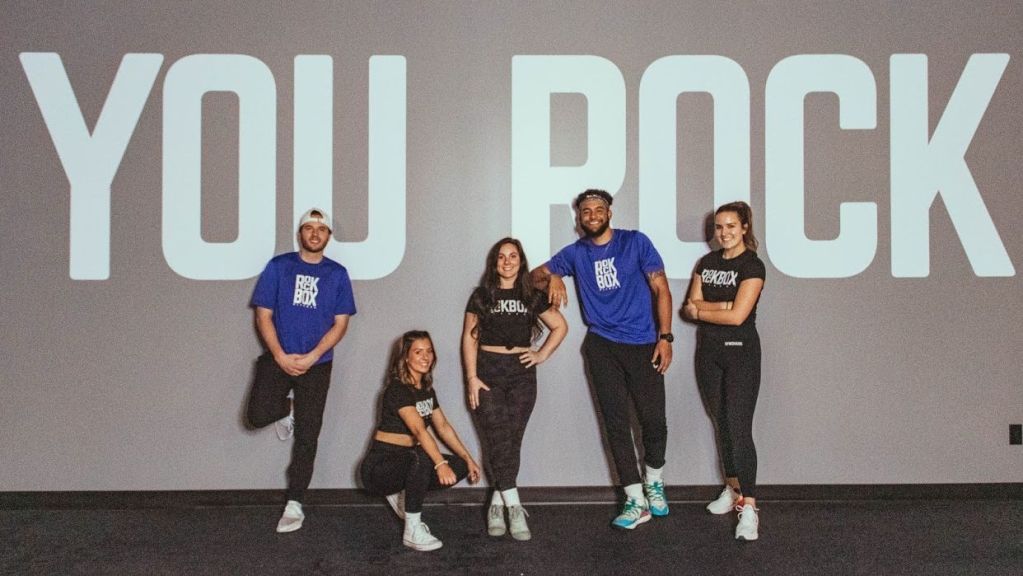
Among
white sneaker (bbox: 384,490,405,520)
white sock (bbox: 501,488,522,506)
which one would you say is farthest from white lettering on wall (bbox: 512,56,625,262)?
white sneaker (bbox: 384,490,405,520)

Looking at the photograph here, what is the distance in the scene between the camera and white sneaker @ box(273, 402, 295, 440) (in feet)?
11.8

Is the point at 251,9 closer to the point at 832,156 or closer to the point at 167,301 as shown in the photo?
the point at 167,301

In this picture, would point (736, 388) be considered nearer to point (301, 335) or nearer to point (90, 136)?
point (301, 335)

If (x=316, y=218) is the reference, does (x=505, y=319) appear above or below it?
below

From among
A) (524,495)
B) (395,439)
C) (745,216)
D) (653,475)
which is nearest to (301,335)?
(395,439)

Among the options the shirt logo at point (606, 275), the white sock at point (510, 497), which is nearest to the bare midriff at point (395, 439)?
the white sock at point (510, 497)

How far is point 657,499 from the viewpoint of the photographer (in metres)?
3.44

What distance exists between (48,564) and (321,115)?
7.85 feet

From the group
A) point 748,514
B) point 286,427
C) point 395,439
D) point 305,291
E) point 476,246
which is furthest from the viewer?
point 476,246

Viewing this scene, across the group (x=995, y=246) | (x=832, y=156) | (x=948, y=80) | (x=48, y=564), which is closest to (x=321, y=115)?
(x=48, y=564)

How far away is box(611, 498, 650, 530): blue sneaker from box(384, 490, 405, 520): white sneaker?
998 mm

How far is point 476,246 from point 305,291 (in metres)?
0.91

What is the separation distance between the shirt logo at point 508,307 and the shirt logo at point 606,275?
0.41 metres

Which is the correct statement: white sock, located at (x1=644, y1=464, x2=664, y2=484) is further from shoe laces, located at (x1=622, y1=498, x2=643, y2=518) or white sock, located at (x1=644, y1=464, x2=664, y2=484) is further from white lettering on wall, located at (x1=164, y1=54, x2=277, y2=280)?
white lettering on wall, located at (x1=164, y1=54, x2=277, y2=280)
